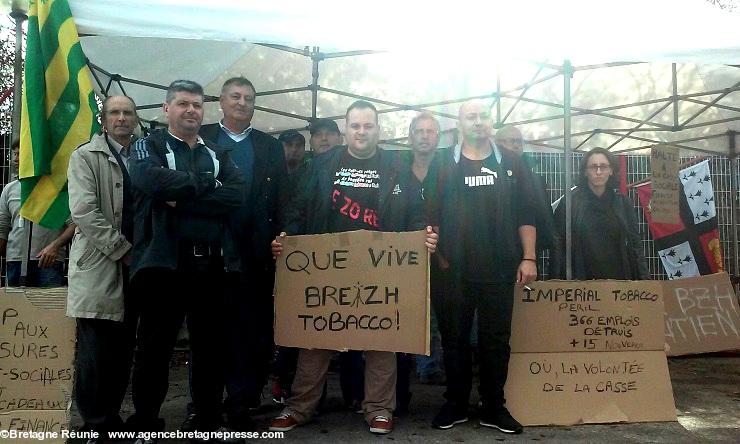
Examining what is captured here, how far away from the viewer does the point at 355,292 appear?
3.31 meters

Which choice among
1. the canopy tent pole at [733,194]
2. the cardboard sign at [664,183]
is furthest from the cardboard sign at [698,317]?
the canopy tent pole at [733,194]

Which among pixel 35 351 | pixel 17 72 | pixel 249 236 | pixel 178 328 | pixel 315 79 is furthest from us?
pixel 315 79

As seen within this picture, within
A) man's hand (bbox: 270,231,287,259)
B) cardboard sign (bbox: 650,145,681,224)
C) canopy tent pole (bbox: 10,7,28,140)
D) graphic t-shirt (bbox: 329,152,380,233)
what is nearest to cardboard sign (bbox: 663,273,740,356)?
cardboard sign (bbox: 650,145,681,224)

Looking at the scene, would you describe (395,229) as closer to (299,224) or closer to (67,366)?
(299,224)

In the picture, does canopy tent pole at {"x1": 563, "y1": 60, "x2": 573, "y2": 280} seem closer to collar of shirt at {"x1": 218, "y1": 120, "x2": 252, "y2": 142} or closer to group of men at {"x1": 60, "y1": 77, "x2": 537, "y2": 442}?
group of men at {"x1": 60, "y1": 77, "x2": 537, "y2": 442}

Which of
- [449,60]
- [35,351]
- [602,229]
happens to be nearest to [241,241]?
[35,351]

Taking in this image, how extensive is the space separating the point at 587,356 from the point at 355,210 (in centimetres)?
157

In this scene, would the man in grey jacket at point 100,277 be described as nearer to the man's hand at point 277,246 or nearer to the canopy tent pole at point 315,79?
the man's hand at point 277,246

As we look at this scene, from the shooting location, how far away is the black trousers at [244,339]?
3.17 metres

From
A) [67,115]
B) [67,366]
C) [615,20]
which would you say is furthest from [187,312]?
[615,20]

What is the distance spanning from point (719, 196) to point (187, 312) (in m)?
7.02

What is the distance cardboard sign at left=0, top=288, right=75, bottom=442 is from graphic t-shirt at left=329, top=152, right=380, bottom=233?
1.39m

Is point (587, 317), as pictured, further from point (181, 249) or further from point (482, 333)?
point (181, 249)

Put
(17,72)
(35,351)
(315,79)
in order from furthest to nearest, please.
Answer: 1. (315,79)
2. (17,72)
3. (35,351)
